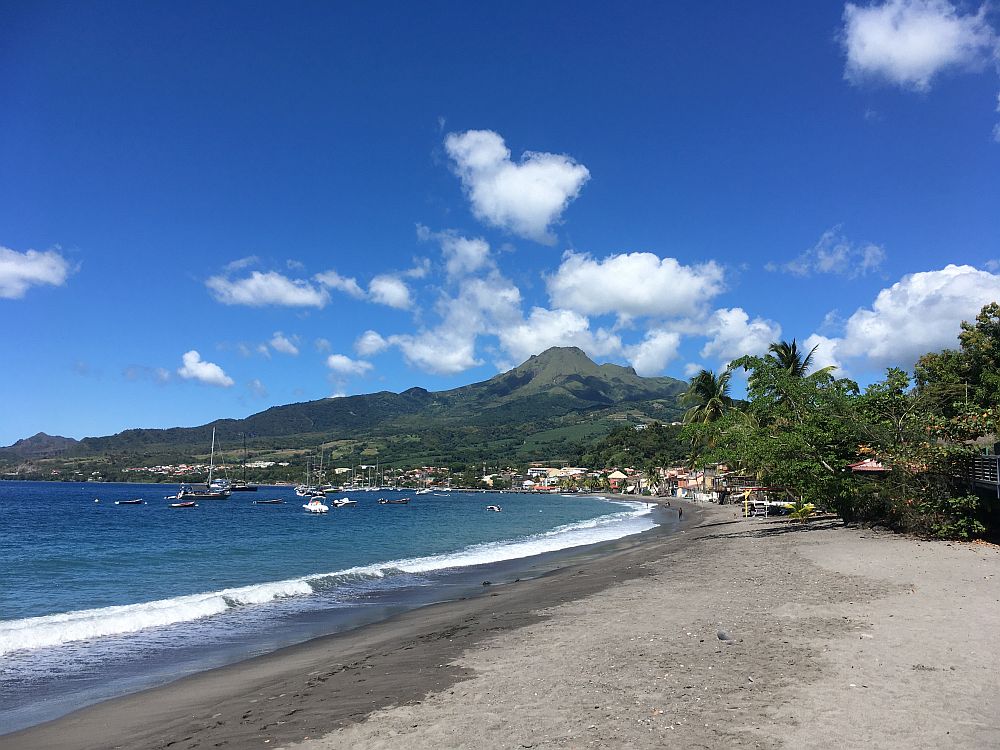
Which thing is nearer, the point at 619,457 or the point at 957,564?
the point at 957,564

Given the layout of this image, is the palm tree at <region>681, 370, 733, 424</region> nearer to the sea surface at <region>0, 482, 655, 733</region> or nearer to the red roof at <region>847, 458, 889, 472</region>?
the sea surface at <region>0, 482, 655, 733</region>

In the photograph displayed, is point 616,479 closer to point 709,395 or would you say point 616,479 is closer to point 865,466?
point 709,395

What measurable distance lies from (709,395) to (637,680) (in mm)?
50821

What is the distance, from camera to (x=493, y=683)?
7371 millimetres

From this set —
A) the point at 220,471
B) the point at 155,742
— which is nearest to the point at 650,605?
the point at 155,742

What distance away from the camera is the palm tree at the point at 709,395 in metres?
52.4

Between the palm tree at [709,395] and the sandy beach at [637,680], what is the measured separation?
39.8 meters

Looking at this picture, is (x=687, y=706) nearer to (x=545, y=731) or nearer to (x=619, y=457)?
(x=545, y=731)

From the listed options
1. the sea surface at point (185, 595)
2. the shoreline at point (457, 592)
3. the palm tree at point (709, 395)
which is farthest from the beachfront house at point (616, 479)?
the shoreline at point (457, 592)

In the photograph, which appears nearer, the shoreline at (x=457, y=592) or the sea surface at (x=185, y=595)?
the shoreline at (x=457, y=592)

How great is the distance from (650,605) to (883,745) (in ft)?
23.2

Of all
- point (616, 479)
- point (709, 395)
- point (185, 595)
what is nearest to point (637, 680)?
point (185, 595)

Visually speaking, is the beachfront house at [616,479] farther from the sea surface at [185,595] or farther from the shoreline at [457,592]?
the shoreline at [457,592]

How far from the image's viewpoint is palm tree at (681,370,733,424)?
52438 mm
